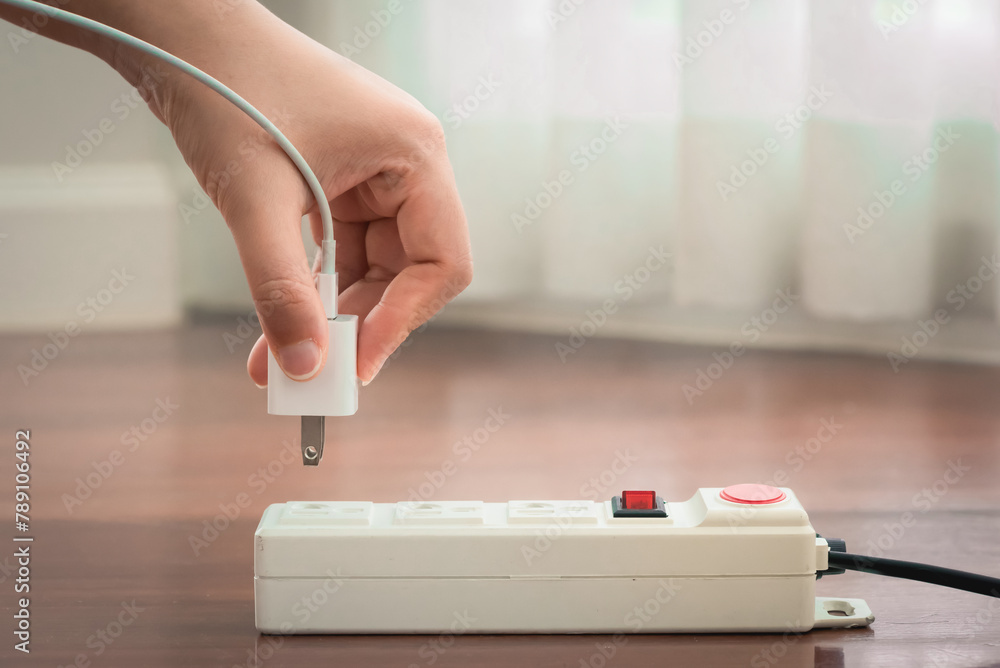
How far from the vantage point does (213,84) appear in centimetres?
45

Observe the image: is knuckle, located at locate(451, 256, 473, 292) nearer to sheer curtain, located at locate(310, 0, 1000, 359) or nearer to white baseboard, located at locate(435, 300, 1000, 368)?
white baseboard, located at locate(435, 300, 1000, 368)

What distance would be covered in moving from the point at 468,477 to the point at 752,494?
342 millimetres

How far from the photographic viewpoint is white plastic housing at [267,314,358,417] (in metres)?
0.50

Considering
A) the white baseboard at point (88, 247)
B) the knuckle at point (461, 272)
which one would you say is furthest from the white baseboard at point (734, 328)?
the knuckle at point (461, 272)

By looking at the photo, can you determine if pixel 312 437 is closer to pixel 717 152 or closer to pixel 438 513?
pixel 438 513

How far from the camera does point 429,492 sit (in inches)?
31.2

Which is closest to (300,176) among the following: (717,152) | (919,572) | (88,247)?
(919,572)

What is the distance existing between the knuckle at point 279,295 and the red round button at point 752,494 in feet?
0.88

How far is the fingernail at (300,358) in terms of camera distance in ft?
1.57

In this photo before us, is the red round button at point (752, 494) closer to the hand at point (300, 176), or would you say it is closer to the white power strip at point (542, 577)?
the white power strip at point (542, 577)

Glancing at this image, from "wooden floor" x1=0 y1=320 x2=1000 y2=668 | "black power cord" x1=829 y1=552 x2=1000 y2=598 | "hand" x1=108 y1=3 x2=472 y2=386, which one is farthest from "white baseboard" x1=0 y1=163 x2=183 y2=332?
"black power cord" x1=829 y1=552 x2=1000 y2=598

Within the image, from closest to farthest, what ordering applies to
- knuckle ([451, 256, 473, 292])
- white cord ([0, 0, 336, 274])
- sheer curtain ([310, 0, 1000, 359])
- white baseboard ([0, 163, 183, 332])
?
white cord ([0, 0, 336, 274]) → knuckle ([451, 256, 473, 292]) → sheer curtain ([310, 0, 1000, 359]) → white baseboard ([0, 163, 183, 332])

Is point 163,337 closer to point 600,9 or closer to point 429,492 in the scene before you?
point 600,9

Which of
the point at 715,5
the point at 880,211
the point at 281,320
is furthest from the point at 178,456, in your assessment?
the point at 715,5
